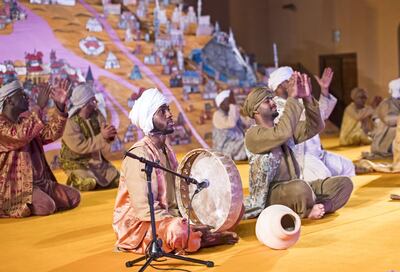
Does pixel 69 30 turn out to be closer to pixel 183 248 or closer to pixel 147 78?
pixel 147 78

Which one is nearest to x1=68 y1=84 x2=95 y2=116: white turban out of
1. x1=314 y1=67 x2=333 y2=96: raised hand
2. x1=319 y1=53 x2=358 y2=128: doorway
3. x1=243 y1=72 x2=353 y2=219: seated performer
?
x1=314 y1=67 x2=333 y2=96: raised hand

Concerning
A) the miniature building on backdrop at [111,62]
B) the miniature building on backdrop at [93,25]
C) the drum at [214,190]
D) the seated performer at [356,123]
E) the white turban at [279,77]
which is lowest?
the seated performer at [356,123]

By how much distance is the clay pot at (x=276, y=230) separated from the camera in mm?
4352

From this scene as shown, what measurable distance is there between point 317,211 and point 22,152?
8.80 feet

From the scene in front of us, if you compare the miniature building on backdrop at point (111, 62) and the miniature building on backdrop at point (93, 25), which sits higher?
the miniature building on backdrop at point (93, 25)

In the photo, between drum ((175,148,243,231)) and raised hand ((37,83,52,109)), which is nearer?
drum ((175,148,243,231))

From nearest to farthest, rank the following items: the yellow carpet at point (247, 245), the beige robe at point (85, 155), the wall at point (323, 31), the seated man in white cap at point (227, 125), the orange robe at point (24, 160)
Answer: the yellow carpet at point (247, 245), the orange robe at point (24, 160), the beige robe at point (85, 155), the seated man in white cap at point (227, 125), the wall at point (323, 31)

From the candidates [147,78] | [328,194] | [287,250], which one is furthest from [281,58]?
[287,250]

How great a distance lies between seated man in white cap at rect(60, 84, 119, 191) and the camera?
772cm

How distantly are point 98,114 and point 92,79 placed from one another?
3.32 meters

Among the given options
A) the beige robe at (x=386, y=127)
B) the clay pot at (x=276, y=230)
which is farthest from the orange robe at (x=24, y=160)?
the beige robe at (x=386, y=127)

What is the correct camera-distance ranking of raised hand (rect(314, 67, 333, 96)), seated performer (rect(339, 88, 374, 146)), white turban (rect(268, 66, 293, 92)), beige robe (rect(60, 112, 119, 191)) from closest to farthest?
raised hand (rect(314, 67, 333, 96)) < white turban (rect(268, 66, 293, 92)) < beige robe (rect(60, 112, 119, 191)) < seated performer (rect(339, 88, 374, 146))

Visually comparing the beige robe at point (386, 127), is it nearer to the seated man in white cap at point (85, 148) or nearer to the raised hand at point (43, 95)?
the seated man in white cap at point (85, 148)

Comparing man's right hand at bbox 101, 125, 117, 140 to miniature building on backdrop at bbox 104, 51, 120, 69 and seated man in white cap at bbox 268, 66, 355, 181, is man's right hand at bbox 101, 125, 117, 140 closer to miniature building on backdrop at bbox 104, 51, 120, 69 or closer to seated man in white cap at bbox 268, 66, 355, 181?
seated man in white cap at bbox 268, 66, 355, 181
